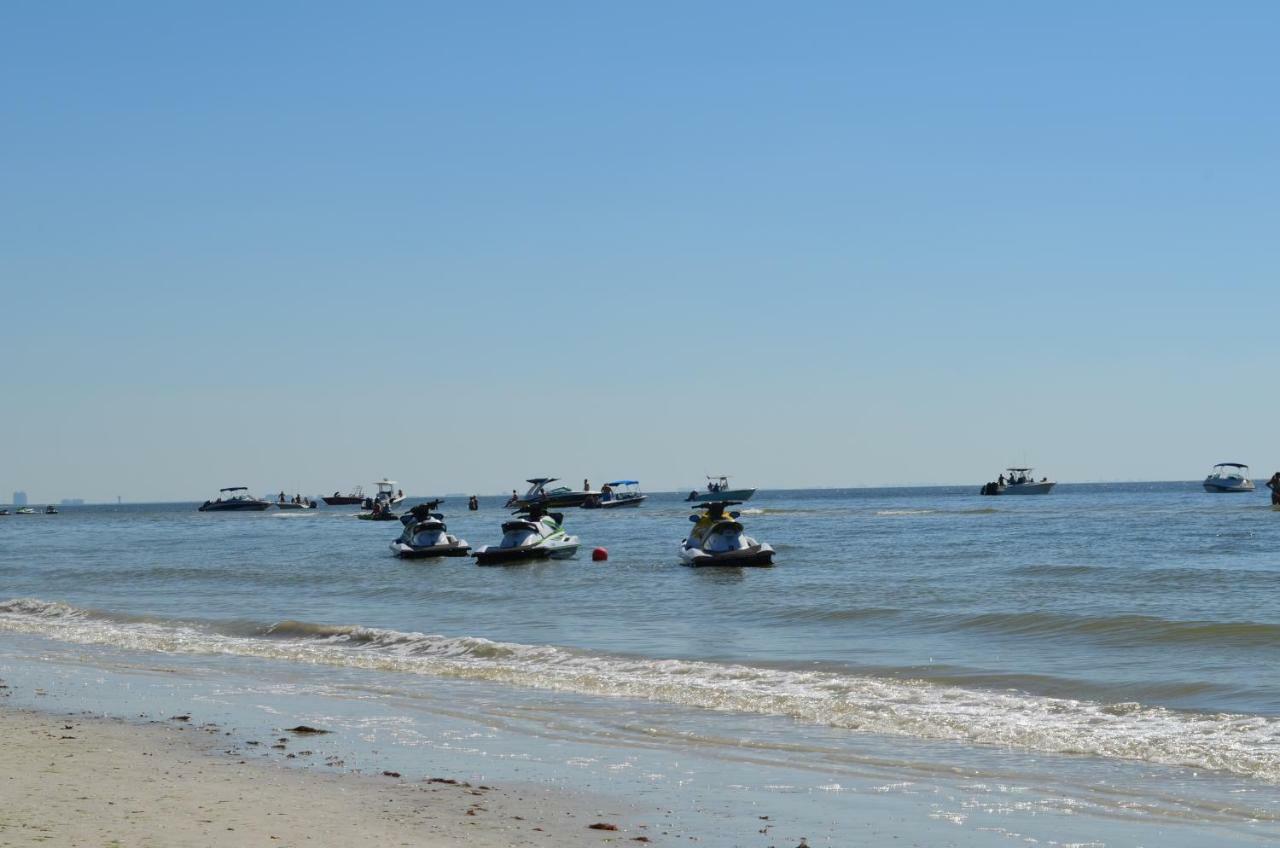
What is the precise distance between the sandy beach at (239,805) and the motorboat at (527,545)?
31502mm

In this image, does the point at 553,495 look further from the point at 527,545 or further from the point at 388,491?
the point at 527,545

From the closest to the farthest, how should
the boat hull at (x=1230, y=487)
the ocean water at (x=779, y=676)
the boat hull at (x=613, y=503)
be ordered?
the ocean water at (x=779, y=676) < the boat hull at (x=613, y=503) < the boat hull at (x=1230, y=487)

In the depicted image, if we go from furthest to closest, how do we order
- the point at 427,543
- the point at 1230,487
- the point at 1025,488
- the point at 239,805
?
the point at 1025,488
the point at 1230,487
the point at 427,543
the point at 239,805

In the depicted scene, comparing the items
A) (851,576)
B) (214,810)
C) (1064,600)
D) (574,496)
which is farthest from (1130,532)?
(574,496)

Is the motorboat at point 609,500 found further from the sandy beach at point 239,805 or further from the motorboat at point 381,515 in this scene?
the sandy beach at point 239,805

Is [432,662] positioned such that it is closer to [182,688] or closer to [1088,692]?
[182,688]

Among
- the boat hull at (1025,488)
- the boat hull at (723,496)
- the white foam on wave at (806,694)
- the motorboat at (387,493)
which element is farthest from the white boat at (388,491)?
the white foam on wave at (806,694)

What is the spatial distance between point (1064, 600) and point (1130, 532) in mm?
31511

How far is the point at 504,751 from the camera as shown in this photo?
39.2 feet

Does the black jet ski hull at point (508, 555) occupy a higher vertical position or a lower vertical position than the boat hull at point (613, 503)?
lower

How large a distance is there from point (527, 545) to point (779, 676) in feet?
86.8

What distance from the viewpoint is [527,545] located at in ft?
142

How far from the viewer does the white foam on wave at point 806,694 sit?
12523 millimetres

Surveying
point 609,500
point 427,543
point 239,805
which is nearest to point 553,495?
point 609,500
